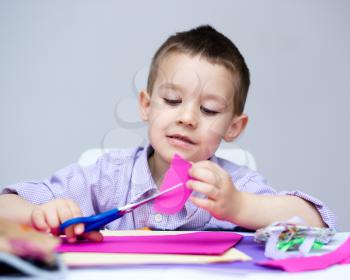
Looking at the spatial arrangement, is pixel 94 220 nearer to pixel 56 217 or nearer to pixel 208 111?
pixel 56 217

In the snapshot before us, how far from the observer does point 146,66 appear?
1728mm

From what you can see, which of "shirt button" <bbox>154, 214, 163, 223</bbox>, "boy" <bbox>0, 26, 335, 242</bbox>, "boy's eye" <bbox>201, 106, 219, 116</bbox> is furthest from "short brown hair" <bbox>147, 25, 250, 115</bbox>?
"shirt button" <bbox>154, 214, 163, 223</bbox>

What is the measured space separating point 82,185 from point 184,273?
0.54 metres

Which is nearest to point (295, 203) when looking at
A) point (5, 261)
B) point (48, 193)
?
point (48, 193)

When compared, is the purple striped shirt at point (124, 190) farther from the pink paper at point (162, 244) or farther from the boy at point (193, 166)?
the pink paper at point (162, 244)

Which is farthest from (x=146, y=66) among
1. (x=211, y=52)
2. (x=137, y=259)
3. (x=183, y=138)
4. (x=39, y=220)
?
(x=137, y=259)

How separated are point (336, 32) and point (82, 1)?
90cm

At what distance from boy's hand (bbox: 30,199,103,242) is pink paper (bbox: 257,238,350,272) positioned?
0.24 m

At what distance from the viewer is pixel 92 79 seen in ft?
5.74

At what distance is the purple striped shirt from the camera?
39.6 inches

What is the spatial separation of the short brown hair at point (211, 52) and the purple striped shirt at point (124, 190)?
161 millimetres

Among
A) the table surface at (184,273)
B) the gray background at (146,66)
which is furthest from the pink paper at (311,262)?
the gray background at (146,66)

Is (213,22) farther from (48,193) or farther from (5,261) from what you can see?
(5,261)

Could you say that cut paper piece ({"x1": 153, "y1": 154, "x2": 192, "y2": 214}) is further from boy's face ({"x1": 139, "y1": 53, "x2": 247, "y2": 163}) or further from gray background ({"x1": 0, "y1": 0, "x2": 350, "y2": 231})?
gray background ({"x1": 0, "y1": 0, "x2": 350, "y2": 231})
